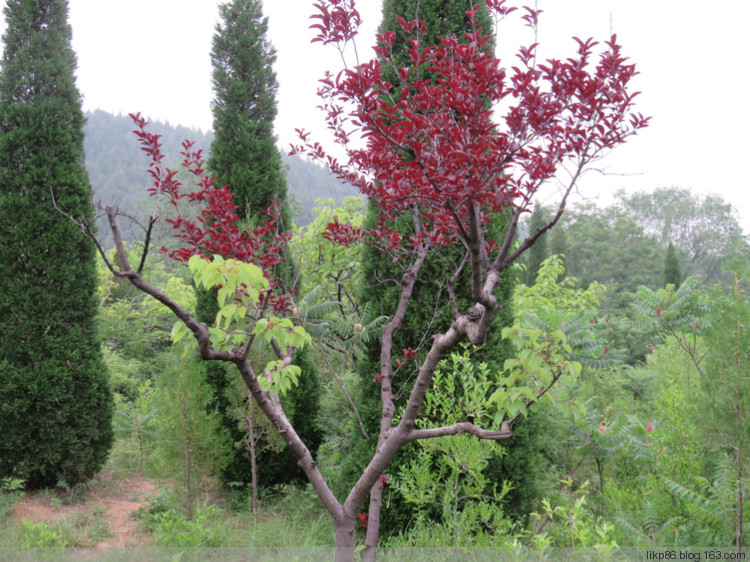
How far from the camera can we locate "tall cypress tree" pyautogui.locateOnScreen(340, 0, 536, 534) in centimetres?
435

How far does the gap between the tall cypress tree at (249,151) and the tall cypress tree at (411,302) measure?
62.7 inches

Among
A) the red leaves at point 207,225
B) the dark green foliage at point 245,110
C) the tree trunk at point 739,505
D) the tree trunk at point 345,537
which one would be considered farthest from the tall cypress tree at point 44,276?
the tree trunk at point 739,505

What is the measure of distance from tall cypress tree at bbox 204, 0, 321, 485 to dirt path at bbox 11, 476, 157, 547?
1.22 metres

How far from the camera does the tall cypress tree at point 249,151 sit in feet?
20.3

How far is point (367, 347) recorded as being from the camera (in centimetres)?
468

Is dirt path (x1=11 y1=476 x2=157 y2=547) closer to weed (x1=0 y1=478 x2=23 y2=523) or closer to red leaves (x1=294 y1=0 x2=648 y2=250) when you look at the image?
weed (x1=0 y1=478 x2=23 y2=523)

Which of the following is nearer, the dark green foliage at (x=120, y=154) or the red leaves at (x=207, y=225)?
the red leaves at (x=207, y=225)

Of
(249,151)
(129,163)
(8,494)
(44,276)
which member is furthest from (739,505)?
(129,163)

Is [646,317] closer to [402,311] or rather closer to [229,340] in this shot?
[402,311]

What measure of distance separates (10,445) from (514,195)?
6.70 m

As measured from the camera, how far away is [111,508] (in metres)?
6.02

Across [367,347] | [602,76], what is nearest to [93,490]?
[367,347]

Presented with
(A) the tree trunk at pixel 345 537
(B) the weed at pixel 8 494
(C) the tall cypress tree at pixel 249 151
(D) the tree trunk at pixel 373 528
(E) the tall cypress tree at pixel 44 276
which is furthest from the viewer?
(C) the tall cypress tree at pixel 249 151

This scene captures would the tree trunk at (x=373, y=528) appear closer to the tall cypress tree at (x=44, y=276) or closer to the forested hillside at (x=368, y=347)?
the forested hillside at (x=368, y=347)
